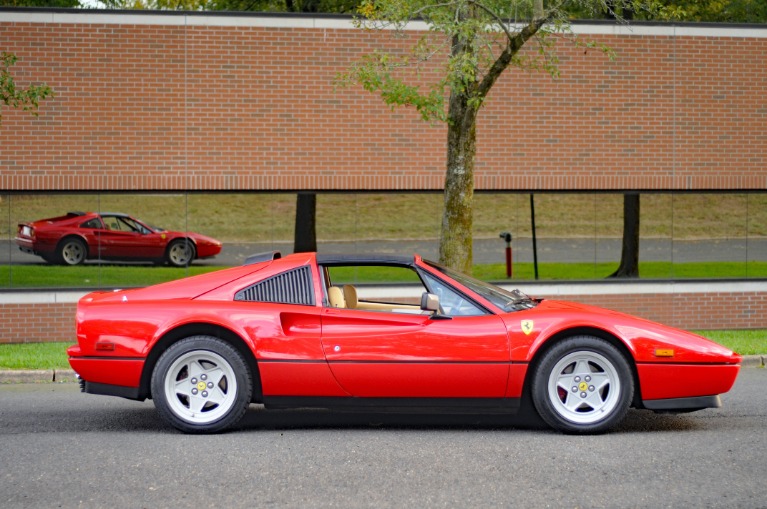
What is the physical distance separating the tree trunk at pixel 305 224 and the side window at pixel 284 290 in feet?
24.6

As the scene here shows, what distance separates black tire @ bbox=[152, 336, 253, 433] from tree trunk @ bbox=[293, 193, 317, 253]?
25.6 feet

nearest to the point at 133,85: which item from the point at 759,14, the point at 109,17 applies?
the point at 109,17

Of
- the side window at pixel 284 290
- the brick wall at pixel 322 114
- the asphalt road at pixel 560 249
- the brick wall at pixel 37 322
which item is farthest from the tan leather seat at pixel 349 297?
the brick wall at pixel 37 322

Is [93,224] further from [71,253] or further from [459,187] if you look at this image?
[459,187]

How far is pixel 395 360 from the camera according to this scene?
7023 millimetres

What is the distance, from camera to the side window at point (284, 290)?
7320 mm

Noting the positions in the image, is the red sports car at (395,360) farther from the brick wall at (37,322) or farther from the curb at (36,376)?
the brick wall at (37,322)

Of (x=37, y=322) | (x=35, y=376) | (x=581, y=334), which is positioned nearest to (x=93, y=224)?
(x=37, y=322)

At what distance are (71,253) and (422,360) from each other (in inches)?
348

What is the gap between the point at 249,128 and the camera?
48.6 ft

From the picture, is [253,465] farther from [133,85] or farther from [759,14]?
[759,14]

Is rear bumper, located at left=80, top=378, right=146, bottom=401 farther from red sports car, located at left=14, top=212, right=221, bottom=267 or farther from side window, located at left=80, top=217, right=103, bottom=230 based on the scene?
side window, located at left=80, top=217, right=103, bottom=230

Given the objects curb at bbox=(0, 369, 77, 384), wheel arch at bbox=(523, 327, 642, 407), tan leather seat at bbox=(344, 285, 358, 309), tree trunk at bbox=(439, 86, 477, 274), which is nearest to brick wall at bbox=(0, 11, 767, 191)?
tree trunk at bbox=(439, 86, 477, 274)

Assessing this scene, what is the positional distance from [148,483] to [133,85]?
9972mm
